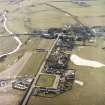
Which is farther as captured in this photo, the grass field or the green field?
the green field

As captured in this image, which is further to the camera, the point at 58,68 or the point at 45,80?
the point at 58,68

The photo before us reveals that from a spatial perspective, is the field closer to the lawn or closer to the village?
the lawn

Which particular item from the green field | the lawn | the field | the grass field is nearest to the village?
the lawn

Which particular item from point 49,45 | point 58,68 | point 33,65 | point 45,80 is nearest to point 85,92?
point 45,80

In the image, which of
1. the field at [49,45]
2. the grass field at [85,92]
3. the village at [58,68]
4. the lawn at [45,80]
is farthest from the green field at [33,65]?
the grass field at [85,92]

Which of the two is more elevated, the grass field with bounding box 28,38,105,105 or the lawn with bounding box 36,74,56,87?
the lawn with bounding box 36,74,56,87

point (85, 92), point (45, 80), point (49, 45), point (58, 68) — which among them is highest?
point (49, 45)

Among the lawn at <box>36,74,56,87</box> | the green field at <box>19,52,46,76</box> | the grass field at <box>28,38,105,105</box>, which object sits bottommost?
the grass field at <box>28,38,105,105</box>

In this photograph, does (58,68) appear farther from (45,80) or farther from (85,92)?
(85,92)
